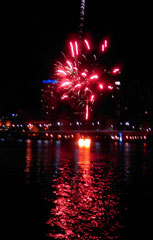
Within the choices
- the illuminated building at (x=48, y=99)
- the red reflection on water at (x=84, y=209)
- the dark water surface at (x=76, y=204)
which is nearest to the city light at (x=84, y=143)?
the dark water surface at (x=76, y=204)

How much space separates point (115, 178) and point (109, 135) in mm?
44146

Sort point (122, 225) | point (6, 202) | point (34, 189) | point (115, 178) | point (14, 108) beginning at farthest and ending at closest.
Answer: point (14, 108), point (115, 178), point (34, 189), point (6, 202), point (122, 225)

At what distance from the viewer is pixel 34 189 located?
10.5 m

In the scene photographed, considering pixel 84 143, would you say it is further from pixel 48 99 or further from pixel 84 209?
pixel 48 99

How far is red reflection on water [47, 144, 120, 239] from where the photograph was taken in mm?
6324

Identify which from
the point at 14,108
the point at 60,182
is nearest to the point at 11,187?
the point at 60,182

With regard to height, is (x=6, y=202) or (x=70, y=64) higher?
(x=70, y=64)

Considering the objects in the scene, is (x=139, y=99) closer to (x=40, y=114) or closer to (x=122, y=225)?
(x=40, y=114)

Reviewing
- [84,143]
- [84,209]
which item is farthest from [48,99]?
[84,209]

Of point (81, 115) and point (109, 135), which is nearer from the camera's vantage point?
point (109, 135)

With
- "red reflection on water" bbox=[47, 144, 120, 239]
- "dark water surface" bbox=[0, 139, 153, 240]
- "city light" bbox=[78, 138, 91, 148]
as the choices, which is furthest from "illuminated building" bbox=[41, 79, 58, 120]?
"red reflection on water" bbox=[47, 144, 120, 239]

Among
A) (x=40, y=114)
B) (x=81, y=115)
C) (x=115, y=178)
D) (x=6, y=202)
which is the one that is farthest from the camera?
(x=40, y=114)

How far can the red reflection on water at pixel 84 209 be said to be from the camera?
249 inches

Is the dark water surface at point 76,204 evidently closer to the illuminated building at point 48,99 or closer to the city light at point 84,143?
the city light at point 84,143
